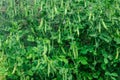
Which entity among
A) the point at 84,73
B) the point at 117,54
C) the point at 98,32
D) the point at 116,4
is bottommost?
the point at 84,73

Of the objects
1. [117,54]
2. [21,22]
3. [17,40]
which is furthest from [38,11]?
[117,54]

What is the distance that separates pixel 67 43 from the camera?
13.0ft

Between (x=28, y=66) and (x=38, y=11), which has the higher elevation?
(x=38, y=11)

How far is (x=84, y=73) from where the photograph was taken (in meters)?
3.99

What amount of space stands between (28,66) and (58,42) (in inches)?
17.8

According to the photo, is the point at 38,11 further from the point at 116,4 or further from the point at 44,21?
the point at 116,4

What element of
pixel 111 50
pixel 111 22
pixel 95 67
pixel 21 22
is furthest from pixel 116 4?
pixel 21 22

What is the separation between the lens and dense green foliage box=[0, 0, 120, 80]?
3.74m

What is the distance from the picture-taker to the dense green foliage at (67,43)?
12.3ft

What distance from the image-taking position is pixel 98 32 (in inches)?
150

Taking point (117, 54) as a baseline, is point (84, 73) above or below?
below

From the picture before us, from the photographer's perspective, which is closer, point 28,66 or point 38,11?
point 28,66

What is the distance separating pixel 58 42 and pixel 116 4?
2.61 ft

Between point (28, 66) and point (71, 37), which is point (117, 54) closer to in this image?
point (71, 37)
